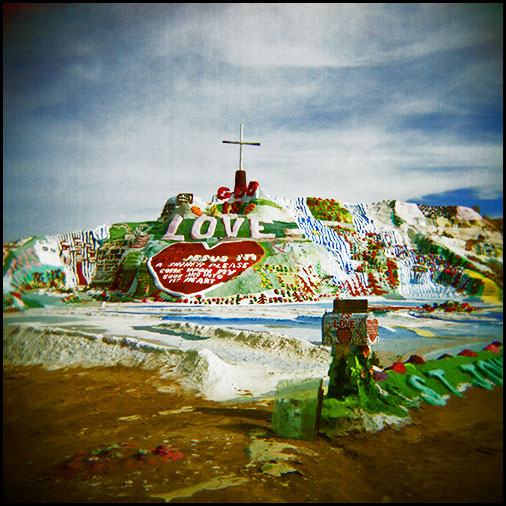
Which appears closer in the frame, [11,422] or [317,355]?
[11,422]

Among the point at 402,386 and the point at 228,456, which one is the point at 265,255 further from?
the point at 228,456

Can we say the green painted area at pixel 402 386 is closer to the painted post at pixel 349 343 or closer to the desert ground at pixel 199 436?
the painted post at pixel 349 343

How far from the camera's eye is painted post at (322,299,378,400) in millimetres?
4047

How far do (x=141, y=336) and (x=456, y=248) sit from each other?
20.8 meters

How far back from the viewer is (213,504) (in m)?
2.42

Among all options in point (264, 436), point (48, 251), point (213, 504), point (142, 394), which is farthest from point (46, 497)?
point (48, 251)

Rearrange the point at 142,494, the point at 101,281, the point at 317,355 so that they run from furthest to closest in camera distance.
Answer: the point at 101,281
the point at 317,355
the point at 142,494

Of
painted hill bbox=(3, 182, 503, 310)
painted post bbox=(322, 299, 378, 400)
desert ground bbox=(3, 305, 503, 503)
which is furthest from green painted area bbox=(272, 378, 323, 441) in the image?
painted hill bbox=(3, 182, 503, 310)

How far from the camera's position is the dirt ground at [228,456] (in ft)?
8.54

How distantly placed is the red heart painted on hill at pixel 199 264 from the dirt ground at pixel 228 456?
12.5m

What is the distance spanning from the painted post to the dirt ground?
1.77 ft

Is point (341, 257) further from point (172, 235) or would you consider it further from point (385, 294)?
point (172, 235)

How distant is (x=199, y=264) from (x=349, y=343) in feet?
48.7

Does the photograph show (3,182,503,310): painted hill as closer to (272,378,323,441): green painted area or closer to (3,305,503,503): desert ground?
(3,305,503,503): desert ground
